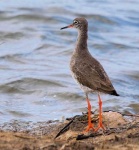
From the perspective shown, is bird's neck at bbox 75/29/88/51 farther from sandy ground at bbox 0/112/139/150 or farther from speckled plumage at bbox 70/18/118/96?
sandy ground at bbox 0/112/139/150

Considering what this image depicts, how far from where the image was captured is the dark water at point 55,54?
10172 mm

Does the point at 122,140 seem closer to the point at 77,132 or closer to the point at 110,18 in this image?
the point at 77,132

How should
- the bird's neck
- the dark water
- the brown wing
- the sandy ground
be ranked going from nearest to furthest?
1. the sandy ground
2. the brown wing
3. the bird's neck
4. the dark water

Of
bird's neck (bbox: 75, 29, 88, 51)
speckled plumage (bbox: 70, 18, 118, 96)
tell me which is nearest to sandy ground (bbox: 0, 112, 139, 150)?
speckled plumage (bbox: 70, 18, 118, 96)

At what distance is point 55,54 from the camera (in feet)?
47.0

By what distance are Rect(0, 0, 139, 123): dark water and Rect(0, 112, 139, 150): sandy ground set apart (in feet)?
5.87

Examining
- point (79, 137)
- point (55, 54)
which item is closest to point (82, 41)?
point (79, 137)

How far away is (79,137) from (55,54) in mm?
8265

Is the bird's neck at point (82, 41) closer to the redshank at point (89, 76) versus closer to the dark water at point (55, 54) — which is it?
the redshank at point (89, 76)

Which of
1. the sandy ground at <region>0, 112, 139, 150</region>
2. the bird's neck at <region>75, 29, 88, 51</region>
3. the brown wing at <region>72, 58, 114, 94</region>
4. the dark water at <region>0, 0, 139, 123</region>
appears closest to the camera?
the sandy ground at <region>0, 112, 139, 150</region>

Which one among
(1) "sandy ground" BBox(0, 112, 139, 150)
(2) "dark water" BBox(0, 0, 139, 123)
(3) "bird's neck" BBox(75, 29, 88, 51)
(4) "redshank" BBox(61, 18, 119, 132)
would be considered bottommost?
(2) "dark water" BBox(0, 0, 139, 123)

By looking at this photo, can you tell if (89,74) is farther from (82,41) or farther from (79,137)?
(79,137)

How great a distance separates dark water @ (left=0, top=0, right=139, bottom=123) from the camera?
10.2 m

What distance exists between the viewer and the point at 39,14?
61.0 feet
